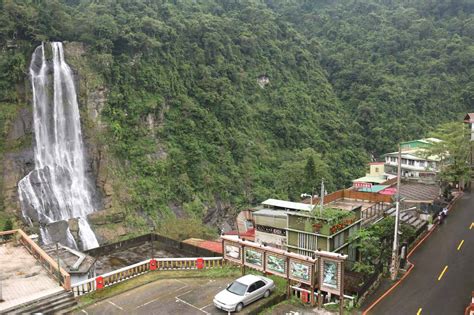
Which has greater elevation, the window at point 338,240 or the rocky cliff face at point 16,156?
the rocky cliff face at point 16,156

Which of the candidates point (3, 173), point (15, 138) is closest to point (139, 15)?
point (15, 138)

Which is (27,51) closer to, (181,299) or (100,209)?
(100,209)

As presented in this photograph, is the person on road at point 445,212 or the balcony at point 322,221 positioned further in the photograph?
the person on road at point 445,212

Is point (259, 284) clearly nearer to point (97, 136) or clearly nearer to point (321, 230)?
point (321, 230)

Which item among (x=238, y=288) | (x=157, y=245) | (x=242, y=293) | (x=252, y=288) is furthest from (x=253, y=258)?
(x=157, y=245)

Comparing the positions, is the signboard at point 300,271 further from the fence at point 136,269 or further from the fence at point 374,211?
the fence at point 374,211

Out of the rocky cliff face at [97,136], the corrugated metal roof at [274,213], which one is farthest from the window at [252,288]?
the rocky cliff face at [97,136]
